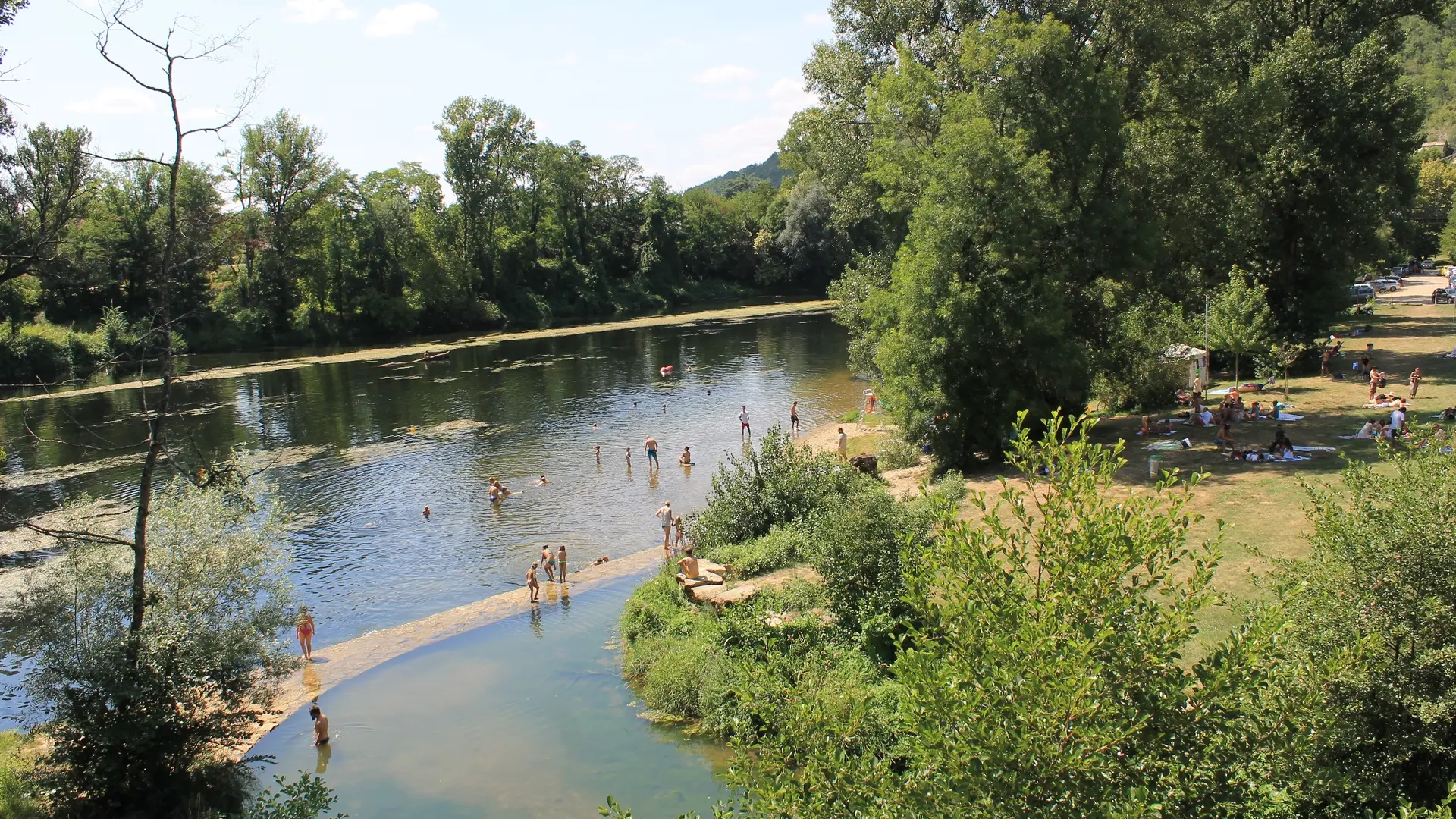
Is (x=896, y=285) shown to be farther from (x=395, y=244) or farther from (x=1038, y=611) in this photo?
(x=395, y=244)

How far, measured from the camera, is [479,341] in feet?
262

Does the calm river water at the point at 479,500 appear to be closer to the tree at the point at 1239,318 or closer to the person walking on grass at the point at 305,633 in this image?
the person walking on grass at the point at 305,633

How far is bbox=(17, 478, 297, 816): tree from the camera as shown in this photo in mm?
13797

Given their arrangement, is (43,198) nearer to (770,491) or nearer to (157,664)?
(157,664)

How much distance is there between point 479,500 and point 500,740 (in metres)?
17.5

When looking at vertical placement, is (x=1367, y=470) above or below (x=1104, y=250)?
below

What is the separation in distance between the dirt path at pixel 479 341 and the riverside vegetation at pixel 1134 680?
182 feet

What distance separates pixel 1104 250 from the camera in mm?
28125

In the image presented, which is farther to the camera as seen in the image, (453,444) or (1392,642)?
(453,444)

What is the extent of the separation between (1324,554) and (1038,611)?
194 inches

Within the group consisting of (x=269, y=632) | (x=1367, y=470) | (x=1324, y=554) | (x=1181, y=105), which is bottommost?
(x=269, y=632)

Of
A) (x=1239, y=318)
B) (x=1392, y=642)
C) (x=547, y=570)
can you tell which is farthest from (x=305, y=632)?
(x=1239, y=318)

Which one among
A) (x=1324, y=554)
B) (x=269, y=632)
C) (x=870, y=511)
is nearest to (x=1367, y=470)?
(x=1324, y=554)

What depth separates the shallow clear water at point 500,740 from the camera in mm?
15242
